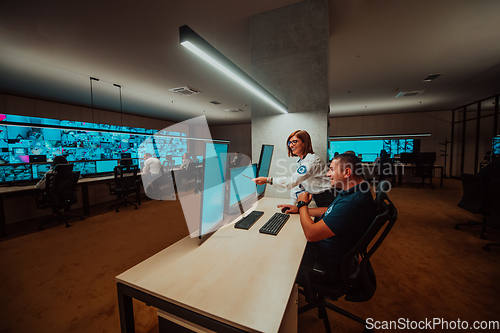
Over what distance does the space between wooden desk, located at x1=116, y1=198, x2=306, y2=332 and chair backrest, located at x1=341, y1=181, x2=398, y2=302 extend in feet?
1.04

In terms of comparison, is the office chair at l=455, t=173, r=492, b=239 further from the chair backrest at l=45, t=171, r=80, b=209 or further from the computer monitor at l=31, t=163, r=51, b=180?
the computer monitor at l=31, t=163, r=51, b=180

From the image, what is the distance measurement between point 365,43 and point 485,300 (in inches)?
148

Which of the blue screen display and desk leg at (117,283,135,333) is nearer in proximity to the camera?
desk leg at (117,283,135,333)

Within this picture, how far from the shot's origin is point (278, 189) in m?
2.69

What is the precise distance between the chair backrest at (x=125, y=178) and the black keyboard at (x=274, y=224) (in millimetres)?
4488

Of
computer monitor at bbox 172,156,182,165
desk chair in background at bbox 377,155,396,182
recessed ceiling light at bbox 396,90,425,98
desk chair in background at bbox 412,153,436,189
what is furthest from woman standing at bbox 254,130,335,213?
computer monitor at bbox 172,156,182,165

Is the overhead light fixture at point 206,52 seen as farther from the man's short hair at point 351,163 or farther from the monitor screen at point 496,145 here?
the monitor screen at point 496,145

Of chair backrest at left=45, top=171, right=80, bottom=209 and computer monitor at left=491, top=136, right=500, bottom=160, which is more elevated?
computer monitor at left=491, top=136, right=500, bottom=160

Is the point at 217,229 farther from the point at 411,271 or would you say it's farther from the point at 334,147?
the point at 334,147

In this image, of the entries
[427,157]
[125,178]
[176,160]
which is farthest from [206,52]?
[427,157]

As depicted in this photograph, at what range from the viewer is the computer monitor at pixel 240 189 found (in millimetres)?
1636

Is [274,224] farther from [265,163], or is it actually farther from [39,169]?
[39,169]

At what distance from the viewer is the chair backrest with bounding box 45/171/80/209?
372 centimetres

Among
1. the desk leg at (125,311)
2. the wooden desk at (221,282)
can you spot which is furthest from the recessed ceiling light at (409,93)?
the desk leg at (125,311)
